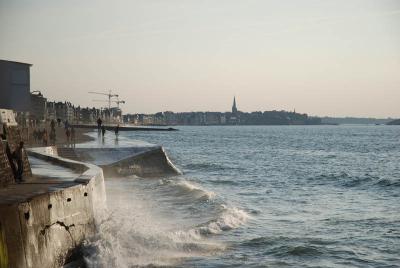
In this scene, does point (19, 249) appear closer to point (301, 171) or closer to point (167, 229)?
point (167, 229)

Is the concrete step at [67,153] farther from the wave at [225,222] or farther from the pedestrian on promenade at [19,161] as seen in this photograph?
the pedestrian on promenade at [19,161]

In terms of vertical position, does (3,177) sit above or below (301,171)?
above

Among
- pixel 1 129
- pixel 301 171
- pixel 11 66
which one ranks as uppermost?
pixel 11 66

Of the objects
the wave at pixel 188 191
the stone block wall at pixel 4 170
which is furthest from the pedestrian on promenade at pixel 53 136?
the stone block wall at pixel 4 170

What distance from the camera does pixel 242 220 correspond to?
1861cm

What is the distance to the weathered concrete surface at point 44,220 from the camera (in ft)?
28.5

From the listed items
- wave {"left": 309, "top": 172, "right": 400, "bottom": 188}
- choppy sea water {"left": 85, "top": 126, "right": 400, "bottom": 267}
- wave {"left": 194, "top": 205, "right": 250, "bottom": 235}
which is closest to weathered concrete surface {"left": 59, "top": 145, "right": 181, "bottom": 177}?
choppy sea water {"left": 85, "top": 126, "right": 400, "bottom": 267}

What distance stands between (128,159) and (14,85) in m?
40.6

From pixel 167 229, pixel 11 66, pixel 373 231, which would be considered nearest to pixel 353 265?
pixel 373 231

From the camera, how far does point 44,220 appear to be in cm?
995

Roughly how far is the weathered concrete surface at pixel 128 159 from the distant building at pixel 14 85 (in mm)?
35576

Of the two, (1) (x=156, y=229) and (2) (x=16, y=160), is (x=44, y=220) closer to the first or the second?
(2) (x=16, y=160)

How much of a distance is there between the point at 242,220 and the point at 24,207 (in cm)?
1067

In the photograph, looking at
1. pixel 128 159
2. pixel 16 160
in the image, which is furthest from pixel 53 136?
pixel 16 160
